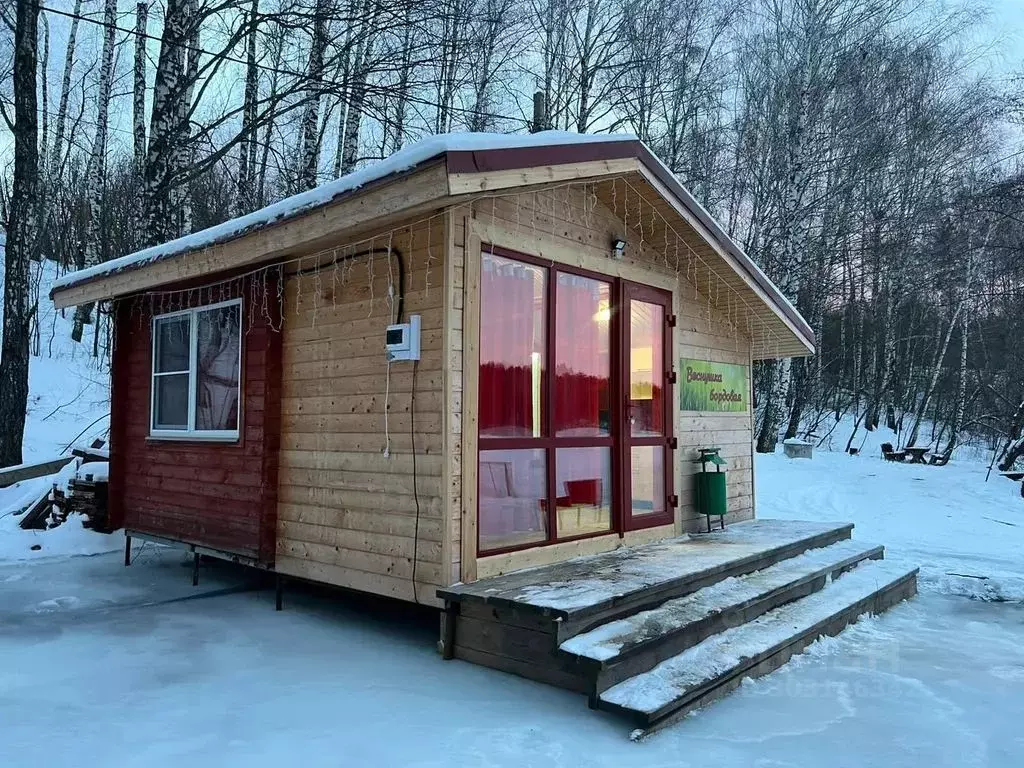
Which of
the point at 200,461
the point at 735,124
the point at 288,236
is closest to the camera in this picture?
the point at 288,236

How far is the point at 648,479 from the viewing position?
20.4 feet

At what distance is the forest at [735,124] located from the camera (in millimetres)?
14227

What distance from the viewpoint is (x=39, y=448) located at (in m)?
10.7

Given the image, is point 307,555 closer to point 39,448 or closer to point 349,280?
point 349,280

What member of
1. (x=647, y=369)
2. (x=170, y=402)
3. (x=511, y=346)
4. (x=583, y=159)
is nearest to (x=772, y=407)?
(x=647, y=369)

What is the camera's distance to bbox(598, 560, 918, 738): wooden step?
356cm

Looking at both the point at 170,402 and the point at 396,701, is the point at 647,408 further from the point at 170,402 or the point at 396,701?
the point at 170,402

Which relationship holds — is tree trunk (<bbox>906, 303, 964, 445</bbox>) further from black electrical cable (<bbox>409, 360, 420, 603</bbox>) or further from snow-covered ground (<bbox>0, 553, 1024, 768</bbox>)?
black electrical cable (<bbox>409, 360, 420, 603</bbox>)

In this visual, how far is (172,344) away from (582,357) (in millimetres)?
3683

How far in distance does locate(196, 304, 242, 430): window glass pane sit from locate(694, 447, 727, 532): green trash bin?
3.96m

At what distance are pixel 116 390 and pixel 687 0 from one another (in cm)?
1495

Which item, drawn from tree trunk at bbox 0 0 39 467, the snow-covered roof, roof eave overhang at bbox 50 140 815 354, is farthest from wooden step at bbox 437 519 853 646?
tree trunk at bbox 0 0 39 467

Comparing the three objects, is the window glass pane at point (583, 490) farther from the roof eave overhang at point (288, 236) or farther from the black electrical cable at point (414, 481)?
the roof eave overhang at point (288, 236)

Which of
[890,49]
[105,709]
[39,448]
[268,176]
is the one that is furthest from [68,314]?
[890,49]
